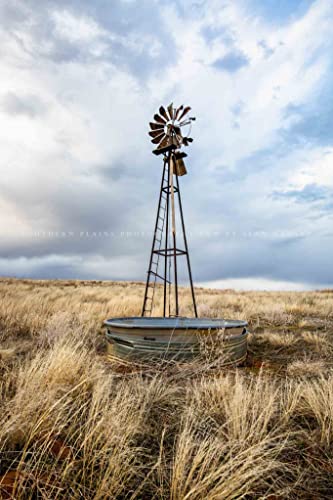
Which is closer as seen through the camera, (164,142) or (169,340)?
(169,340)

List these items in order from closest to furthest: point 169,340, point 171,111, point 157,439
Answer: point 157,439, point 169,340, point 171,111

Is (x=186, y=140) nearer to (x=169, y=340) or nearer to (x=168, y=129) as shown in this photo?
(x=168, y=129)

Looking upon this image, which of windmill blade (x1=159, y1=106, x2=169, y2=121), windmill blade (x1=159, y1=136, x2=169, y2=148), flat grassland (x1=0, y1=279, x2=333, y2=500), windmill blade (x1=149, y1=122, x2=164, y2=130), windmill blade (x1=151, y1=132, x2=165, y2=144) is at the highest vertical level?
windmill blade (x1=159, y1=106, x2=169, y2=121)

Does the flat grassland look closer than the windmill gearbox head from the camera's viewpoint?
Yes

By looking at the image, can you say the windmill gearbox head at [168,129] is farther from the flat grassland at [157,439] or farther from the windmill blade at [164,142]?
the flat grassland at [157,439]

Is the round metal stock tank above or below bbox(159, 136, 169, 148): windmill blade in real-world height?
below

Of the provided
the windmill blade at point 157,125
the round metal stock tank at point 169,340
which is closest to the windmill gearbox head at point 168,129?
the windmill blade at point 157,125

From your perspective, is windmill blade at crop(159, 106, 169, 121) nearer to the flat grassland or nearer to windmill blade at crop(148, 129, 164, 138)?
windmill blade at crop(148, 129, 164, 138)

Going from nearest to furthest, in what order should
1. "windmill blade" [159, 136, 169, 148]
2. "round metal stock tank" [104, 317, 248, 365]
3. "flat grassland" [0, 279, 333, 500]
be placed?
"flat grassland" [0, 279, 333, 500], "round metal stock tank" [104, 317, 248, 365], "windmill blade" [159, 136, 169, 148]

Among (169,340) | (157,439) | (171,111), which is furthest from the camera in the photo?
(171,111)

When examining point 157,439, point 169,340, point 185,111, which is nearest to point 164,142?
point 185,111

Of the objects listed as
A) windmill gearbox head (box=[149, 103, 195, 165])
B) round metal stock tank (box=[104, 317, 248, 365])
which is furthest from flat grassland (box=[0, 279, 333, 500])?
windmill gearbox head (box=[149, 103, 195, 165])

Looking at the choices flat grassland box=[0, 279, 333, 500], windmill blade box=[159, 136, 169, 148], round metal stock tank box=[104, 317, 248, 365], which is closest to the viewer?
flat grassland box=[0, 279, 333, 500]

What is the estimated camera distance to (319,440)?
259 centimetres
